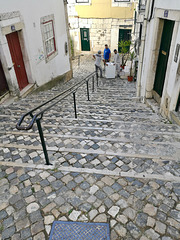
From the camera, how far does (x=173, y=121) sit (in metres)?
4.51

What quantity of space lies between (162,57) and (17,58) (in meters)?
4.98

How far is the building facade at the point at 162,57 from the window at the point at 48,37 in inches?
169

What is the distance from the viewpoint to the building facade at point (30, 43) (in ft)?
19.4

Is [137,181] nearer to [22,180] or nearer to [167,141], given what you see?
[167,141]

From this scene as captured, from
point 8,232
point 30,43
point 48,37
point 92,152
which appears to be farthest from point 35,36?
point 8,232

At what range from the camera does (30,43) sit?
7.24 meters

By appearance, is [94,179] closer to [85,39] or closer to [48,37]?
[48,37]

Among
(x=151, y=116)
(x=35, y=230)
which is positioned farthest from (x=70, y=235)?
(x=151, y=116)

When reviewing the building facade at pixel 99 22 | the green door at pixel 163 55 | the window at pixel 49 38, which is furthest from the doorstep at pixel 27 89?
the building facade at pixel 99 22

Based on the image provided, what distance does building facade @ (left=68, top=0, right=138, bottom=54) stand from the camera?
636 inches

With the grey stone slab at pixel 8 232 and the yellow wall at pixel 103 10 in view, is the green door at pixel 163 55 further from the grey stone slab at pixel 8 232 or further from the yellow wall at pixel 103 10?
the yellow wall at pixel 103 10

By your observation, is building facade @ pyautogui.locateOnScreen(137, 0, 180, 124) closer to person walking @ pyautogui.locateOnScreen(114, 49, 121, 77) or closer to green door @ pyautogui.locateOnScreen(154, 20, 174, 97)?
green door @ pyautogui.locateOnScreen(154, 20, 174, 97)

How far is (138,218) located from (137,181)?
22.1 inches

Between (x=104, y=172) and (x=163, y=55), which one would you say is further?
(x=163, y=55)
